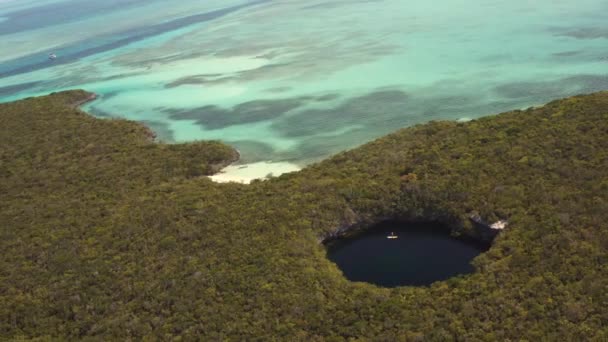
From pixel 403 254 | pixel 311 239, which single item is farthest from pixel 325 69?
pixel 403 254

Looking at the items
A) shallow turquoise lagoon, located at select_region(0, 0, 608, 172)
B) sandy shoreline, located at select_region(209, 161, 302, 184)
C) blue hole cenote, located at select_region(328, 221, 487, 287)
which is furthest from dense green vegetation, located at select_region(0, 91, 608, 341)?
shallow turquoise lagoon, located at select_region(0, 0, 608, 172)

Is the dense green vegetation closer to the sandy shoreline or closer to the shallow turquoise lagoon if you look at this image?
the sandy shoreline

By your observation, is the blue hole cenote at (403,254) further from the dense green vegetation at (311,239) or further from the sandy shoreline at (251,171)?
the sandy shoreline at (251,171)

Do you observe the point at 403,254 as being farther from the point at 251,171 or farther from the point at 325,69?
the point at 325,69

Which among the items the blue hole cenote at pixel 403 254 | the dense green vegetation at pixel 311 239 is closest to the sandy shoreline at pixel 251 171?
the dense green vegetation at pixel 311 239

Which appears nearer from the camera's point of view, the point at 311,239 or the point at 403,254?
the point at 403,254

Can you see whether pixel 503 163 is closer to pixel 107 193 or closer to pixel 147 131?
pixel 107 193
